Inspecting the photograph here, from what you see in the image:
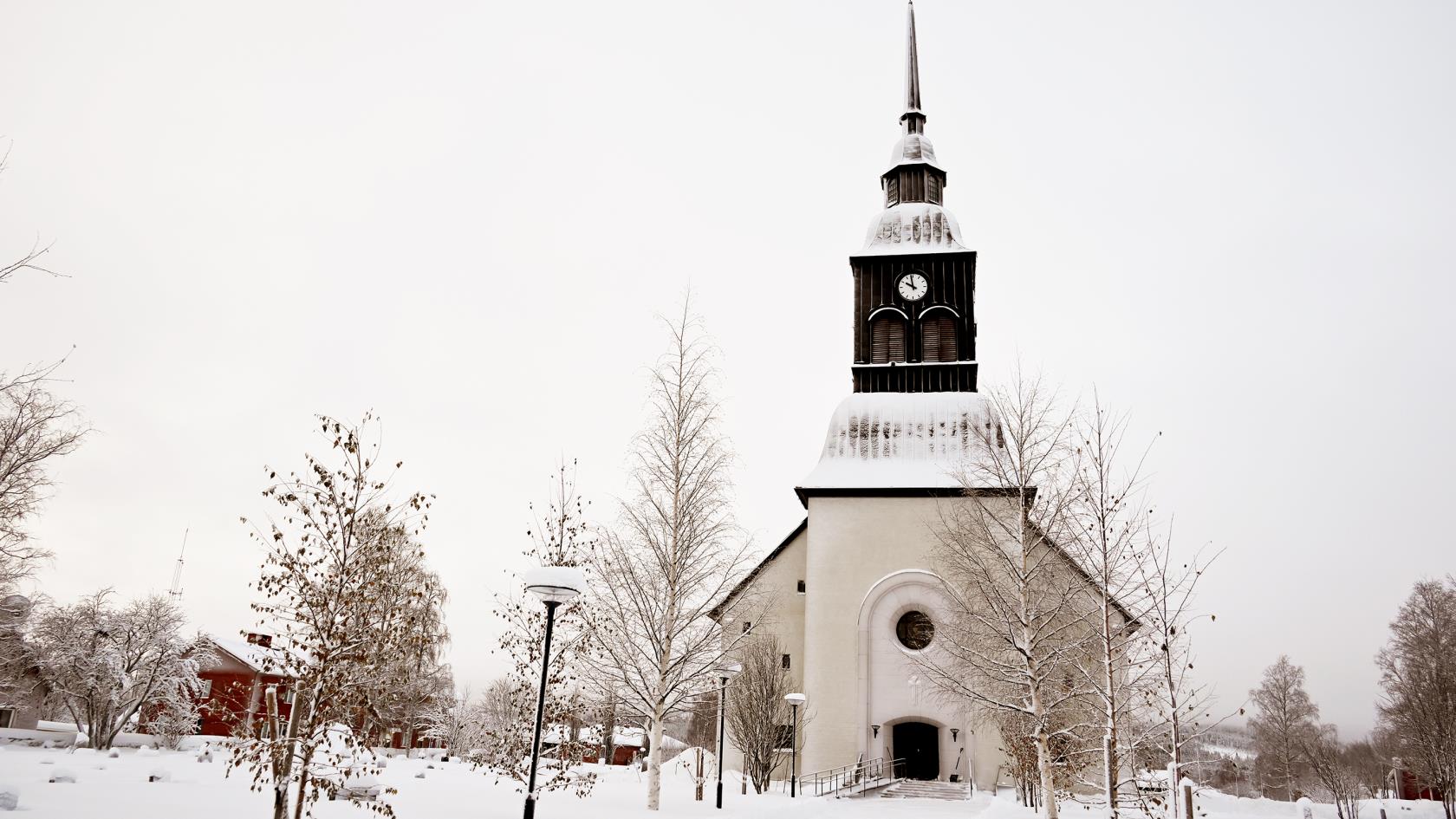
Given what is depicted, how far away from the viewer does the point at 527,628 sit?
17.6 metres

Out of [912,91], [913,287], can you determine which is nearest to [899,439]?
[913,287]

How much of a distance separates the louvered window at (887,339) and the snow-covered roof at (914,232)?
2874 millimetres

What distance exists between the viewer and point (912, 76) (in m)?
42.2

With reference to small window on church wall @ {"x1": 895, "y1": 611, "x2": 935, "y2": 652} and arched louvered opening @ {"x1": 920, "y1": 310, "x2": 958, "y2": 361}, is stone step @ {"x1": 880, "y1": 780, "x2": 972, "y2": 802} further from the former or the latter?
arched louvered opening @ {"x1": 920, "y1": 310, "x2": 958, "y2": 361}

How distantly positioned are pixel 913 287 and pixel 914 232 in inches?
105

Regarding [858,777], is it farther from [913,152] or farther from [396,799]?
[913,152]

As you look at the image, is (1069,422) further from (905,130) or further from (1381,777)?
(1381,777)

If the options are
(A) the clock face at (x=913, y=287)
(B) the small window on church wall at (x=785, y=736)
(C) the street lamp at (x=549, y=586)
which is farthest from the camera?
(A) the clock face at (x=913, y=287)

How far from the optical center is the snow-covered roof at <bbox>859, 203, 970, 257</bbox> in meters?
35.8

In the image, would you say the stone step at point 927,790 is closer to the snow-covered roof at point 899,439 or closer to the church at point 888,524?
the church at point 888,524

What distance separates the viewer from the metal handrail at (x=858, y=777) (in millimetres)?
25938

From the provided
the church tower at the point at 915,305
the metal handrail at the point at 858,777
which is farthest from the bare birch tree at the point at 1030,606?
the church tower at the point at 915,305

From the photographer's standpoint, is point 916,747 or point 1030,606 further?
point 916,747

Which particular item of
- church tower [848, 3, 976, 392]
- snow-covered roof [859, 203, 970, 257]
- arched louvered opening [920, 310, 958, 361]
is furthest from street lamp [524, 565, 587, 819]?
snow-covered roof [859, 203, 970, 257]
